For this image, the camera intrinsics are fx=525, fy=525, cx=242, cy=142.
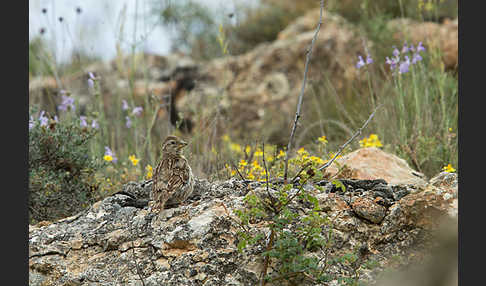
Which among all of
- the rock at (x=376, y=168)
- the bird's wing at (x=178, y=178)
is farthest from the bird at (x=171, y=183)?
→ the rock at (x=376, y=168)

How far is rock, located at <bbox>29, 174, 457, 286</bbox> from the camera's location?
264 centimetres

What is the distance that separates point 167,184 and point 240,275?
2.34 ft

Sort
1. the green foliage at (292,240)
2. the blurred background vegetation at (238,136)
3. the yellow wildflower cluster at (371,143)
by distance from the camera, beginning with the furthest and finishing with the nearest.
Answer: the yellow wildflower cluster at (371,143) → the blurred background vegetation at (238,136) → the green foliage at (292,240)

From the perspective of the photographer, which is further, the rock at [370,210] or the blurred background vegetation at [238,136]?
the blurred background vegetation at [238,136]

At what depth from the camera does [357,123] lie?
643 centimetres

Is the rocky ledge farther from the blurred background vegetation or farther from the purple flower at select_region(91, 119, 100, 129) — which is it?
the purple flower at select_region(91, 119, 100, 129)

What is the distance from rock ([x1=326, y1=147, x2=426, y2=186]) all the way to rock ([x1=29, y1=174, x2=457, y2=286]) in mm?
708

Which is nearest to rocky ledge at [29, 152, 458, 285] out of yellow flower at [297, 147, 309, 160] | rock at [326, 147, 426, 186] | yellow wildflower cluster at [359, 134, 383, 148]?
yellow flower at [297, 147, 309, 160]

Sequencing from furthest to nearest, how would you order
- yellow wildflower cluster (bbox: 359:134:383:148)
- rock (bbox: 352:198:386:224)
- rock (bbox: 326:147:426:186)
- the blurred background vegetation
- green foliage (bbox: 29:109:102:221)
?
yellow wildflower cluster (bbox: 359:134:383:148) → the blurred background vegetation → green foliage (bbox: 29:109:102:221) → rock (bbox: 326:147:426:186) → rock (bbox: 352:198:386:224)

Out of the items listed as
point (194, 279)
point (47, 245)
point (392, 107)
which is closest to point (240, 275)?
point (194, 279)

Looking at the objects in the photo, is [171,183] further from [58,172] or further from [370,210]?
[58,172]

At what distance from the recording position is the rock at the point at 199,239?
2.64 meters

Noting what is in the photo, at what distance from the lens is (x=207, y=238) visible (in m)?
2.72

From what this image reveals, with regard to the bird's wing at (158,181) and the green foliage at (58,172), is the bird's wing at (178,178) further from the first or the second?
the green foliage at (58,172)
